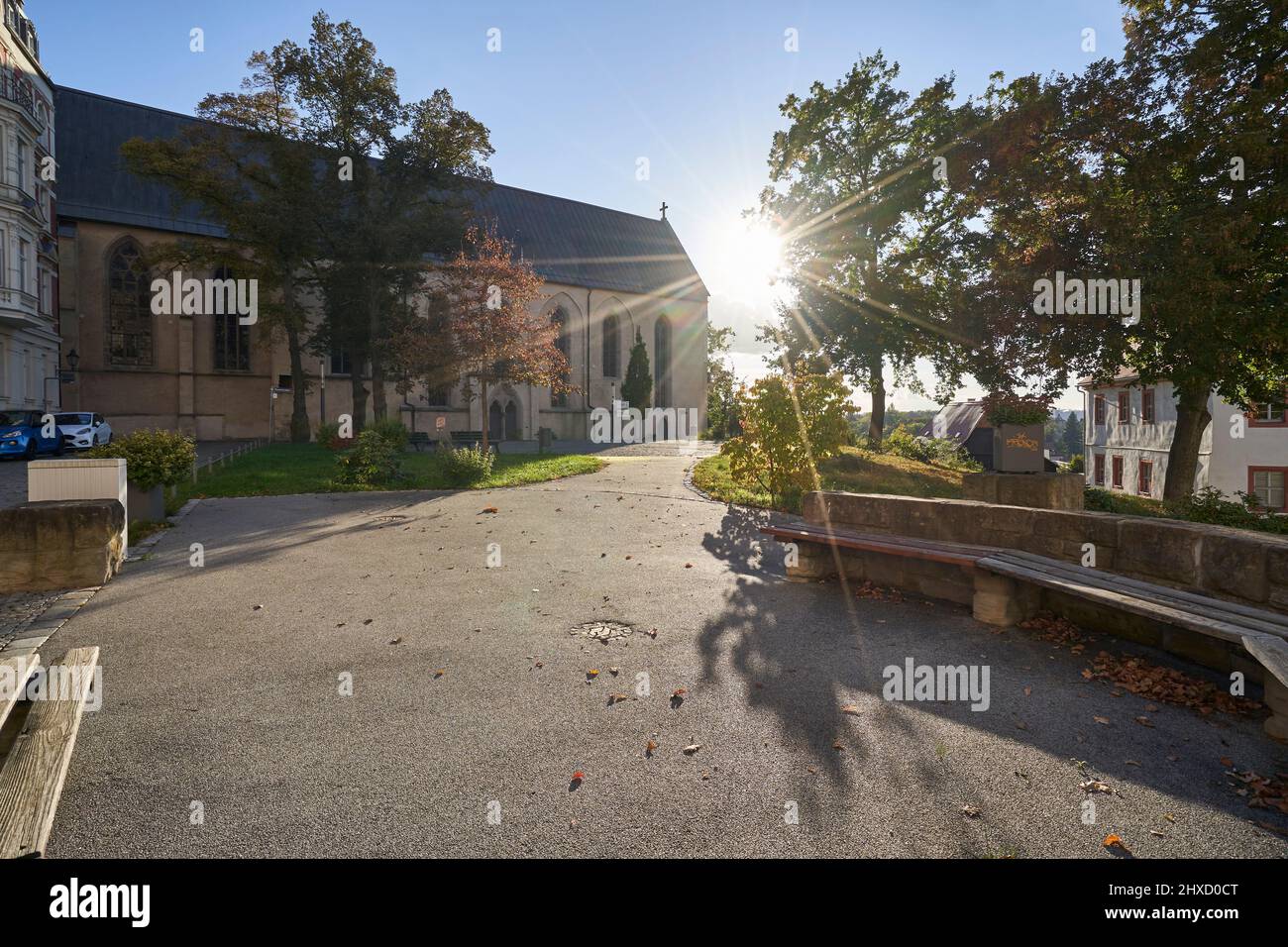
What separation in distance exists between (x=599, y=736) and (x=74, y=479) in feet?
25.4

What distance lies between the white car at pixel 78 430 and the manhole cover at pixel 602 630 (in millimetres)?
23958

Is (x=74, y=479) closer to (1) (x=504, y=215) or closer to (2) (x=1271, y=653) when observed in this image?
(2) (x=1271, y=653)

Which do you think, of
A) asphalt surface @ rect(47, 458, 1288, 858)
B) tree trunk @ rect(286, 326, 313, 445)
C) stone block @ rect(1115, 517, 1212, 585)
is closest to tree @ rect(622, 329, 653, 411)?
tree trunk @ rect(286, 326, 313, 445)

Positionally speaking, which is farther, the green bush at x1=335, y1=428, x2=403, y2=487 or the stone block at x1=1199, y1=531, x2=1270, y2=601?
the green bush at x1=335, y1=428, x2=403, y2=487

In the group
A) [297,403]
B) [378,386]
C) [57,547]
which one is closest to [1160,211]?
[57,547]

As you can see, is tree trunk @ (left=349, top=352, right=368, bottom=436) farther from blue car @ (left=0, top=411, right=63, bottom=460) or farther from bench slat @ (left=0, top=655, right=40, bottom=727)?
bench slat @ (left=0, top=655, right=40, bottom=727)

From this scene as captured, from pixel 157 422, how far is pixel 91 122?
16.1 meters

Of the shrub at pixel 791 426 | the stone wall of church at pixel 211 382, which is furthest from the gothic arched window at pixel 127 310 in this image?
the shrub at pixel 791 426

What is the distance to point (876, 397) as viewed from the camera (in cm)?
2830

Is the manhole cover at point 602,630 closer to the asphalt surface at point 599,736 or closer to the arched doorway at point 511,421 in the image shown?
the asphalt surface at point 599,736

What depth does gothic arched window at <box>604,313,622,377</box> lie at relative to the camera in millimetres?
48844

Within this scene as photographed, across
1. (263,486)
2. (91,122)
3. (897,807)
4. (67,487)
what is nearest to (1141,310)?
(897,807)

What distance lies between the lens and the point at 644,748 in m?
3.71

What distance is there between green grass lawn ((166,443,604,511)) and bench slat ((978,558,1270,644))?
13083 millimetres
